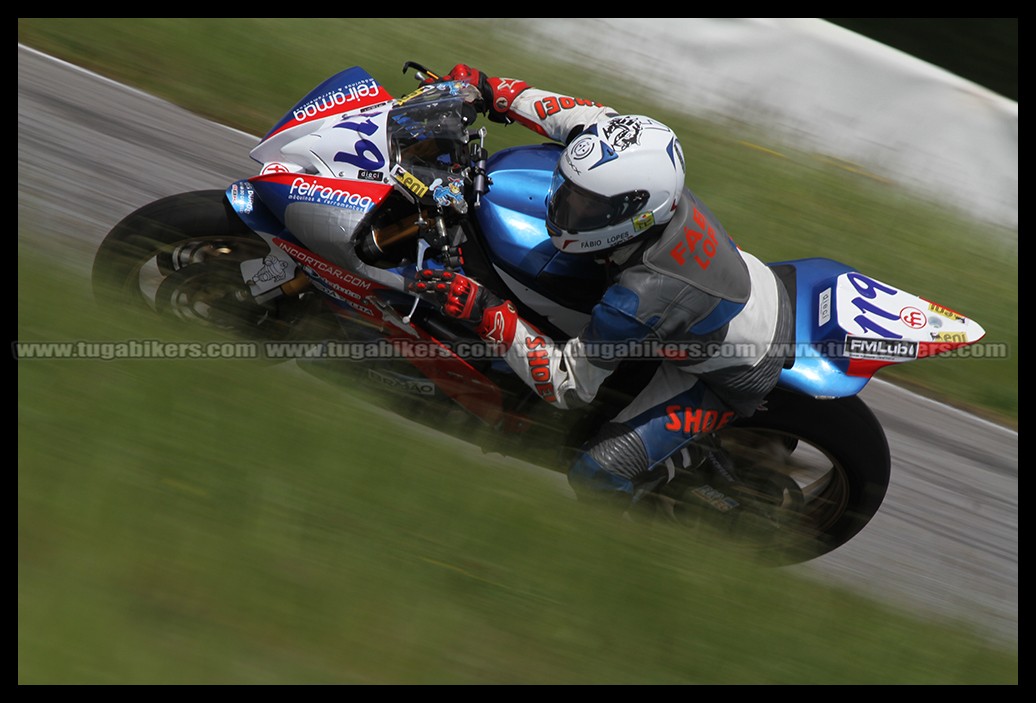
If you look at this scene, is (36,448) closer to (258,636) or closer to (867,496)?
(258,636)

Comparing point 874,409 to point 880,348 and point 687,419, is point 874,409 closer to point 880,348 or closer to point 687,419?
point 880,348

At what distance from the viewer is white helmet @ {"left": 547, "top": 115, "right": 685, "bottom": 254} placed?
3330mm

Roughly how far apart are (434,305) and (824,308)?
5.69 ft


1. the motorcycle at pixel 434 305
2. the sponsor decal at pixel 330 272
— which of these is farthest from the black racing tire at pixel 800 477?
the sponsor decal at pixel 330 272

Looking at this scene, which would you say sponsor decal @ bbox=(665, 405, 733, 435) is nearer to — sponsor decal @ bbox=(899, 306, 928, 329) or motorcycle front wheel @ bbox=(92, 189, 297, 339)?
sponsor decal @ bbox=(899, 306, 928, 329)

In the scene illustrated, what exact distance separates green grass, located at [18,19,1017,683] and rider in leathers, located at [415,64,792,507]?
1.51 ft

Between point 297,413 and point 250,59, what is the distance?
3488 millimetres

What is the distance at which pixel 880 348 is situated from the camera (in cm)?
385

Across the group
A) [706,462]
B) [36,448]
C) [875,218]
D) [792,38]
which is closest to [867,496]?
[706,462]
